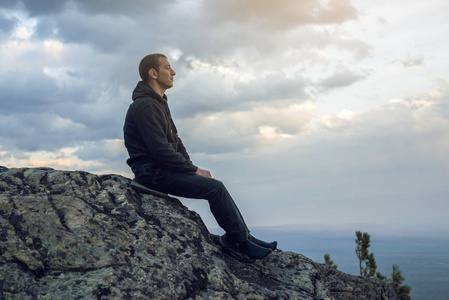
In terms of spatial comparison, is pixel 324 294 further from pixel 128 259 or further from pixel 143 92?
pixel 143 92

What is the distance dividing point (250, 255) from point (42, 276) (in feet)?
12.1

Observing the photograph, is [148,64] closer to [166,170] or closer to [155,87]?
[155,87]

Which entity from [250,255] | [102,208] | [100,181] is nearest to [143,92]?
[100,181]

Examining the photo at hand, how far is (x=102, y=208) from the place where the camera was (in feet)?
21.2

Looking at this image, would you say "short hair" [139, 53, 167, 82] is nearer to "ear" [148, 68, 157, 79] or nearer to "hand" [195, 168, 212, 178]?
"ear" [148, 68, 157, 79]

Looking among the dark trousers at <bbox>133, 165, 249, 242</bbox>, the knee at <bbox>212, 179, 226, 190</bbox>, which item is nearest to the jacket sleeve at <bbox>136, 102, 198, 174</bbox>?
the dark trousers at <bbox>133, 165, 249, 242</bbox>

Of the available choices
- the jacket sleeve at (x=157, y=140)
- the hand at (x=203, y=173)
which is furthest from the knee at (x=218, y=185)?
the jacket sleeve at (x=157, y=140)

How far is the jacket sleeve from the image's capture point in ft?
23.3

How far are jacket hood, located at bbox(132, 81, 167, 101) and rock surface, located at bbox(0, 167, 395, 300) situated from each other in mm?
1669

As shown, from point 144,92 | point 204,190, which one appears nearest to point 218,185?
point 204,190

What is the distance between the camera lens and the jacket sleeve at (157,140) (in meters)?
7.10

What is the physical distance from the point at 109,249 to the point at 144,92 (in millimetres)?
3223

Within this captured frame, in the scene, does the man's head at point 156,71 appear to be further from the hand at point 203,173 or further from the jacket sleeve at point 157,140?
the hand at point 203,173

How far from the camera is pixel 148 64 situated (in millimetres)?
7836
